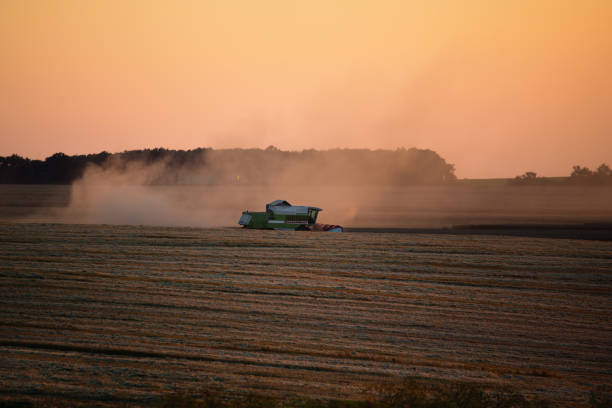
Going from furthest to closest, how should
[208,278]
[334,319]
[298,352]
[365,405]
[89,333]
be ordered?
[208,278] → [334,319] → [89,333] → [298,352] → [365,405]

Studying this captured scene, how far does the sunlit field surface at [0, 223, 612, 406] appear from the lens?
9.67 meters

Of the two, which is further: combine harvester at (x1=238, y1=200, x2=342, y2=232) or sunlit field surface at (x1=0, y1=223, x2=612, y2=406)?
combine harvester at (x1=238, y1=200, x2=342, y2=232)

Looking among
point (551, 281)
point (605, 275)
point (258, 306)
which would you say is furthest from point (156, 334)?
point (605, 275)

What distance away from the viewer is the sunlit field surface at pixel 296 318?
9672 millimetres

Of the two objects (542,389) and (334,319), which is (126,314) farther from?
(542,389)

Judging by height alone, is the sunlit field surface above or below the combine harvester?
below

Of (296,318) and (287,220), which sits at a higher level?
(287,220)

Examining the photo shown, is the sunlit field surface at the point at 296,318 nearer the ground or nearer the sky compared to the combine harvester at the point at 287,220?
nearer the ground

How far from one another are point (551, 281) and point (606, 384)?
26.6ft

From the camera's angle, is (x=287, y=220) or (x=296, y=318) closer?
(x=296, y=318)

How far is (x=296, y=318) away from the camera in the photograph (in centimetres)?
1323

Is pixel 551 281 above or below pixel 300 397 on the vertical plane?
above

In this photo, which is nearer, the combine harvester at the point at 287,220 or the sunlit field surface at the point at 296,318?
the sunlit field surface at the point at 296,318

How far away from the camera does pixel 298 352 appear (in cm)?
1088
